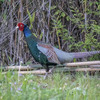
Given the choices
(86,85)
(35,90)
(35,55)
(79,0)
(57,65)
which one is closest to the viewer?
(35,90)

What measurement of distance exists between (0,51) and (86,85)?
3236mm

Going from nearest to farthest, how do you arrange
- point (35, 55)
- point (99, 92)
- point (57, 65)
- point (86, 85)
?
point (99, 92), point (86, 85), point (35, 55), point (57, 65)

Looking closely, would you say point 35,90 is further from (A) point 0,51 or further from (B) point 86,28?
(A) point 0,51

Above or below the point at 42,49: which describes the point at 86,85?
below

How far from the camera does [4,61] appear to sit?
647 centimetres

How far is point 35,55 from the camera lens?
4.99 m

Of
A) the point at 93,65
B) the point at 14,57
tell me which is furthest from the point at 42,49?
the point at 14,57

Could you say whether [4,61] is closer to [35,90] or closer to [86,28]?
[86,28]

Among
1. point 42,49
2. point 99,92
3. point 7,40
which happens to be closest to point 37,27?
point 7,40

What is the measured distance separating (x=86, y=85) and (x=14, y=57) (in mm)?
2861

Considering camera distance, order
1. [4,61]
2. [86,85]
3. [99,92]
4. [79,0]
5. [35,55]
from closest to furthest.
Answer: [99,92] < [86,85] < [35,55] < [79,0] < [4,61]

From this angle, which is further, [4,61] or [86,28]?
[4,61]

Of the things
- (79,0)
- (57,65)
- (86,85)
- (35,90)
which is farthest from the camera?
(79,0)

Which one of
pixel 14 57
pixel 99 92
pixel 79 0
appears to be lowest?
pixel 99 92
